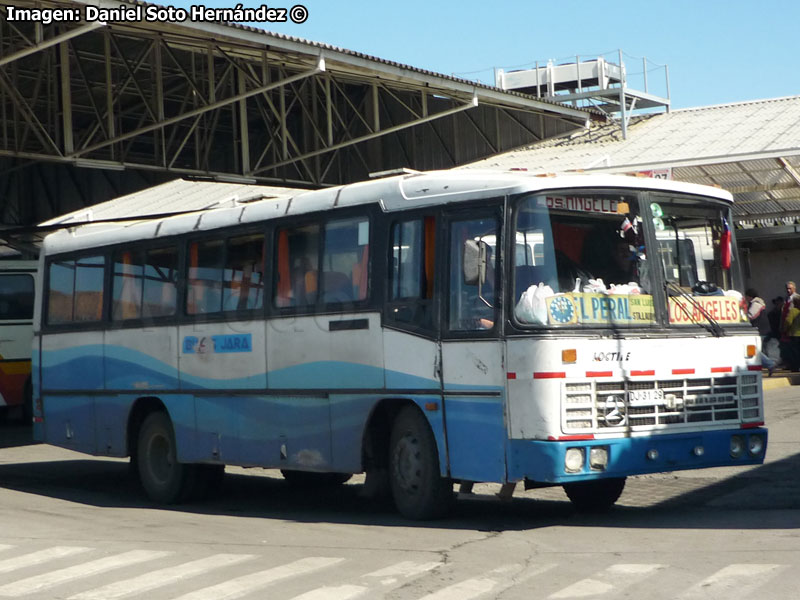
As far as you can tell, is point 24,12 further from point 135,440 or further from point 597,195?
point 597,195

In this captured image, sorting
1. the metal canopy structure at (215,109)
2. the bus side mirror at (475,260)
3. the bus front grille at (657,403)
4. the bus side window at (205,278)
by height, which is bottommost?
the bus front grille at (657,403)

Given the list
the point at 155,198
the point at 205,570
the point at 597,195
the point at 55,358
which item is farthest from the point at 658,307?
the point at 155,198

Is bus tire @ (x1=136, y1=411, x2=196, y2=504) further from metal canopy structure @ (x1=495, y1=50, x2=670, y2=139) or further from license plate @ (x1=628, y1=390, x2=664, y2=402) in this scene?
metal canopy structure @ (x1=495, y1=50, x2=670, y2=139)

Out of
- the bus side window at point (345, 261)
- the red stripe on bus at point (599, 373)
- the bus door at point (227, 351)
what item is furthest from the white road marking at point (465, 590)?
the bus door at point (227, 351)

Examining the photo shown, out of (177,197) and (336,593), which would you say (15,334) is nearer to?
(177,197)

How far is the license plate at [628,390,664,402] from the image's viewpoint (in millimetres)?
9617

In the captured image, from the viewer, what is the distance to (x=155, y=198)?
1166 inches

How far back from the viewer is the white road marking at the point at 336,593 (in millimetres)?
7293

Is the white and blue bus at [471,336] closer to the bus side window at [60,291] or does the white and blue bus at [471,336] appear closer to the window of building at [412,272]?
the window of building at [412,272]

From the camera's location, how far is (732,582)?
7.13 meters

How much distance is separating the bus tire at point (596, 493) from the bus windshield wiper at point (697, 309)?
66.3 inches

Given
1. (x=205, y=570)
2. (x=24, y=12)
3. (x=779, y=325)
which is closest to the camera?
(x=205, y=570)

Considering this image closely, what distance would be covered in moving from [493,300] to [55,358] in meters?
7.54

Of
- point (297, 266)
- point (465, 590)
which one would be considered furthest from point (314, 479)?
point (465, 590)
